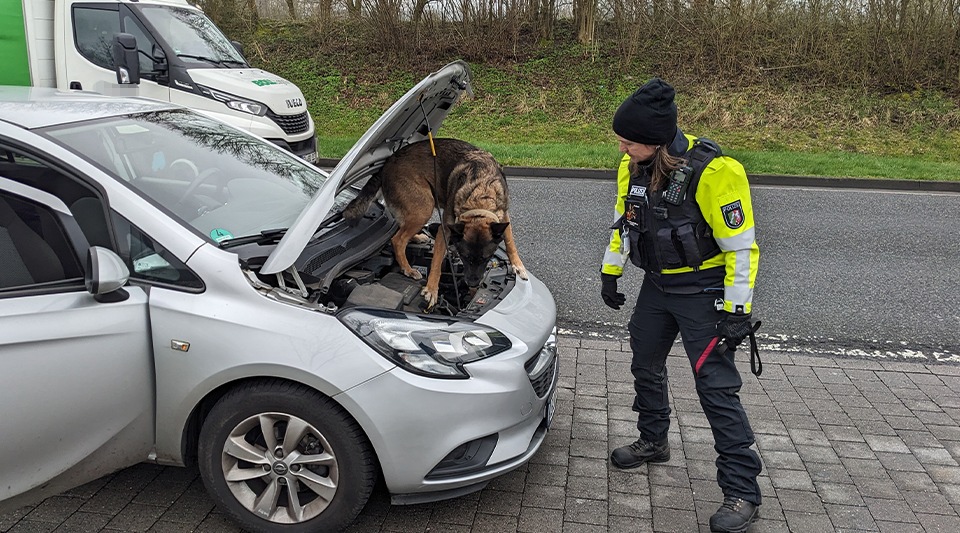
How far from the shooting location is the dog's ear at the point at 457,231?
4.00 m

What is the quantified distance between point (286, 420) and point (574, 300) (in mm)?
3623

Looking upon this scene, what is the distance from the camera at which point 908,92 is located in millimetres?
16156

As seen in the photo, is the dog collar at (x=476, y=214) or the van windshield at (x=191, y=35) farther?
the van windshield at (x=191, y=35)

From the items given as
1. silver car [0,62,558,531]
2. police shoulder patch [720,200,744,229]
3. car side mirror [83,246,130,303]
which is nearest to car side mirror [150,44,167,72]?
silver car [0,62,558,531]

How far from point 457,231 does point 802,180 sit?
908cm

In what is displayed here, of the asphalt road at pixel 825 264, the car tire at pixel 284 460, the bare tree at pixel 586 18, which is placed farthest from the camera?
the bare tree at pixel 586 18

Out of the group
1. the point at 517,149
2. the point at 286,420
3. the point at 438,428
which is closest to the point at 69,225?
the point at 286,420

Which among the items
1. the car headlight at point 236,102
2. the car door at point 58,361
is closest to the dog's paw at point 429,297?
the car door at point 58,361

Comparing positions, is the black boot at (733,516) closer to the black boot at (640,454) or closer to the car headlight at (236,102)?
the black boot at (640,454)

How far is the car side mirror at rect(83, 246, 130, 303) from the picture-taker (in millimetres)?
2714

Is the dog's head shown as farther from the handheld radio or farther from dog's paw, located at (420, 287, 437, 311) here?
the handheld radio

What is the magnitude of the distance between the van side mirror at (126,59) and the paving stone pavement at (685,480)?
737 cm

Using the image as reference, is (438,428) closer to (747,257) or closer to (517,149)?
(747,257)

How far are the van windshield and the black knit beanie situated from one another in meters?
8.41
